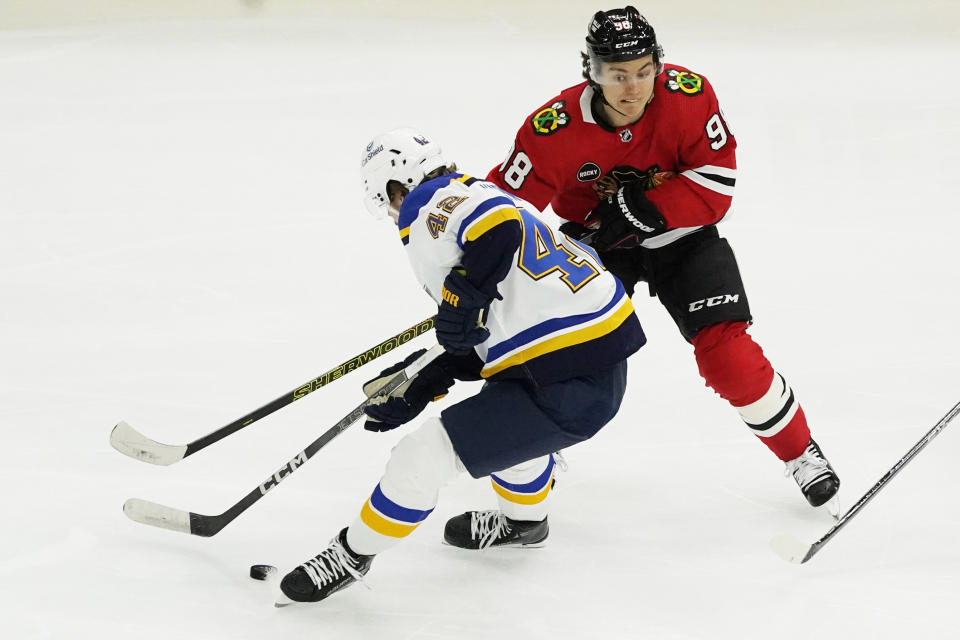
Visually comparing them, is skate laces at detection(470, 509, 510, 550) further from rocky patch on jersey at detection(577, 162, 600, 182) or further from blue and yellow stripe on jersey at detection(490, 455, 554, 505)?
rocky patch on jersey at detection(577, 162, 600, 182)

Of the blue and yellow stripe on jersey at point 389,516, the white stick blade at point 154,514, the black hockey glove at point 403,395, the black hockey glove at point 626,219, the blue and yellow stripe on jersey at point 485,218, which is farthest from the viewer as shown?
the black hockey glove at point 626,219

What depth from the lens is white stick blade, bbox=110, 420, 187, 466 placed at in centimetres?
255

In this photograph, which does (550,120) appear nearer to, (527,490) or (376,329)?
(527,490)

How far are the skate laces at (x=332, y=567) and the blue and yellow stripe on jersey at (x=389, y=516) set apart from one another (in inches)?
3.9

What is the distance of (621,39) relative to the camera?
247 centimetres

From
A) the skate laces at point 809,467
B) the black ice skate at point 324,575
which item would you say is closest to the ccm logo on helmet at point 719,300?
the skate laces at point 809,467

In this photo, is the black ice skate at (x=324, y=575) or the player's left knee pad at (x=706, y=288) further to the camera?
the player's left knee pad at (x=706, y=288)

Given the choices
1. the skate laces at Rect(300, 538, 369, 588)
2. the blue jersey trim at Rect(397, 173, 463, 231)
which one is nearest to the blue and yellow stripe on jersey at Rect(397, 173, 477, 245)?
the blue jersey trim at Rect(397, 173, 463, 231)

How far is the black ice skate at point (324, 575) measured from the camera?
2.25 m

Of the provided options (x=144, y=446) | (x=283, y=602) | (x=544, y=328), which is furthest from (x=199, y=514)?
(x=544, y=328)

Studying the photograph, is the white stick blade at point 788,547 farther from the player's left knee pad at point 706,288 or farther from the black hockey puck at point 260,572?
the black hockey puck at point 260,572

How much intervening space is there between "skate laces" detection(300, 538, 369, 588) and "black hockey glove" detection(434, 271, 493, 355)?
48 centimetres

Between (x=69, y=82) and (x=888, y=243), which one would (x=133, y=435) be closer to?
(x=888, y=243)

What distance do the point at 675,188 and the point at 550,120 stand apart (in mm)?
328
